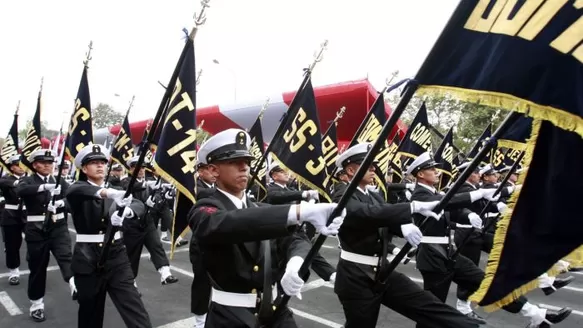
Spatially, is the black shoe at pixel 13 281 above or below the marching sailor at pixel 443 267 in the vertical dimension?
below

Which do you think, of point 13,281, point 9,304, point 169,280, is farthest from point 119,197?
point 13,281

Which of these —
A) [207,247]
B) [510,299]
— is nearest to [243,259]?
[207,247]

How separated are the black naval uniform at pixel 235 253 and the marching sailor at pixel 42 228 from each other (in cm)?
386

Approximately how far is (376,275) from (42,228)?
16.4ft

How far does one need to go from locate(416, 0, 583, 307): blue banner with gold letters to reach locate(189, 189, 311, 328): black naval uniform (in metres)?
1.02

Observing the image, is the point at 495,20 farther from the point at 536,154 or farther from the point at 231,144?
the point at 231,144

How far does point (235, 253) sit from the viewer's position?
247 centimetres

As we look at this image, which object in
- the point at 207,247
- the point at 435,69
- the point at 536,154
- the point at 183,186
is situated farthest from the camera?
the point at 183,186

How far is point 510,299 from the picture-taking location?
6.77 ft

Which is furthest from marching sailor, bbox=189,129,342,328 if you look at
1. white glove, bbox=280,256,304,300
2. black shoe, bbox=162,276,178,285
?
black shoe, bbox=162,276,178,285

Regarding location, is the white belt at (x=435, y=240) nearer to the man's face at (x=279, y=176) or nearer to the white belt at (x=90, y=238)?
the white belt at (x=90, y=238)

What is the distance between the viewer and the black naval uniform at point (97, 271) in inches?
156

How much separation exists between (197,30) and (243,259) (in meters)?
2.05

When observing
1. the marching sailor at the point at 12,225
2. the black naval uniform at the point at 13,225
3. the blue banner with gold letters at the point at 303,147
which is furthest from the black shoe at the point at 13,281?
the blue banner with gold letters at the point at 303,147
